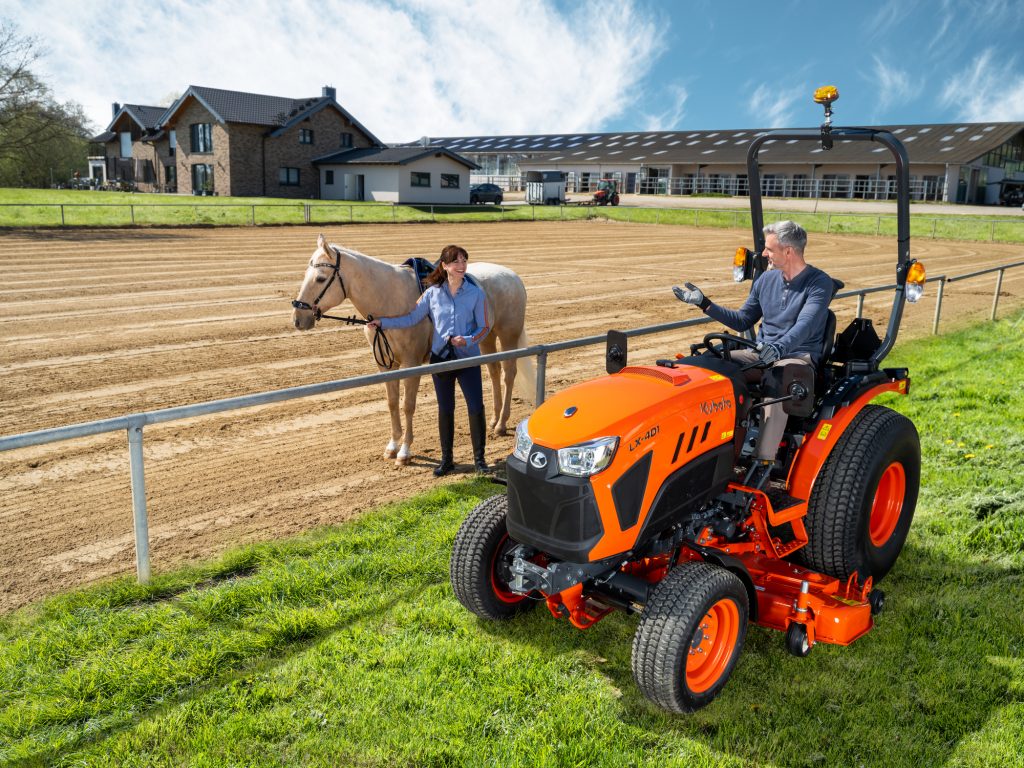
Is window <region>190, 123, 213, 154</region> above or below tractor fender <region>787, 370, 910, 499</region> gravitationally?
above

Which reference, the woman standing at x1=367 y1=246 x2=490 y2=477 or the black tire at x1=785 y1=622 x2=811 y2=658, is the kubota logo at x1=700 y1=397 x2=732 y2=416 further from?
the woman standing at x1=367 y1=246 x2=490 y2=477

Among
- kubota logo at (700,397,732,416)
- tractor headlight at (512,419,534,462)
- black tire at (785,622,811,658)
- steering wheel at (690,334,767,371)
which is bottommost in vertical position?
black tire at (785,622,811,658)

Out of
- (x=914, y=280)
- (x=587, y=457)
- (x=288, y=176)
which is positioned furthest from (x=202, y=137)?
(x=587, y=457)

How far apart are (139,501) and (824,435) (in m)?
3.92

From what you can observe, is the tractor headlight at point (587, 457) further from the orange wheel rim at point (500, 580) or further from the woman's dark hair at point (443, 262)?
the woman's dark hair at point (443, 262)

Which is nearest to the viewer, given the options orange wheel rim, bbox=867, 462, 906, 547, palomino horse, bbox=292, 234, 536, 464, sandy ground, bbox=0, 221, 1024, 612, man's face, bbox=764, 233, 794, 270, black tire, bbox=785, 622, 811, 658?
black tire, bbox=785, 622, 811, 658

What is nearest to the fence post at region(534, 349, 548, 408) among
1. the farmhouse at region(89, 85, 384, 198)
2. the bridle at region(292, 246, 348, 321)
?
the bridle at region(292, 246, 348, 321)

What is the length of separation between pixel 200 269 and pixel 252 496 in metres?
14.9

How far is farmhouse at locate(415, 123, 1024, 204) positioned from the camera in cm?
6200

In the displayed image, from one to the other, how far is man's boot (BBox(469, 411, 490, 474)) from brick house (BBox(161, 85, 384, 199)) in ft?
155

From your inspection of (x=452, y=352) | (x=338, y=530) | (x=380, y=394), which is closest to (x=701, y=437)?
(x=338, y=530)

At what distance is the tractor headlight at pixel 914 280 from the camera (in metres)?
4.53

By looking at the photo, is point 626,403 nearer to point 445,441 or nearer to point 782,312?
point 782,312

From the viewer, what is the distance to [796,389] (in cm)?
426
